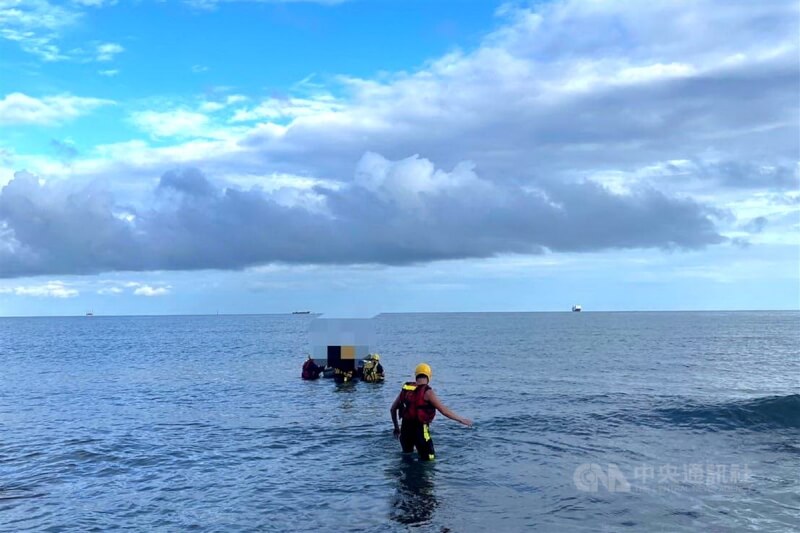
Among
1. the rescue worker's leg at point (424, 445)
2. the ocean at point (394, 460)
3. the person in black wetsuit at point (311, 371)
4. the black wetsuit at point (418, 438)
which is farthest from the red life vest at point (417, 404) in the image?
the person in black wetsuit at point (311, 371)

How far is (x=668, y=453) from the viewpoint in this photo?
19.8 meters

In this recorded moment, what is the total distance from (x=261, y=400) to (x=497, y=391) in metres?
13.1

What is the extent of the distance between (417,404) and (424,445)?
162 centimetres

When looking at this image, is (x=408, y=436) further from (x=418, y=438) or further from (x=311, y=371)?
(x=311, y=371)

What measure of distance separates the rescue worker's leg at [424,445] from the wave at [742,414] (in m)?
12.0

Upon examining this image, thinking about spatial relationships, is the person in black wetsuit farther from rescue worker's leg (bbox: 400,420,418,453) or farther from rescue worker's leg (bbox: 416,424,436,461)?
rescue worker's leg (bbox: 416,424,436,461)

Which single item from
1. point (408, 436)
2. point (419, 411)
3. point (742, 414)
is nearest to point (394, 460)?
point (408, 436)

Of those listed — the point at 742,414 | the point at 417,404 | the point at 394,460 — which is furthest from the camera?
the point at 742,414

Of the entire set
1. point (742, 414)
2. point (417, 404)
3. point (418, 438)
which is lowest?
point (742, 414)

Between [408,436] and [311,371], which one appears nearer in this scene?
[408,436]

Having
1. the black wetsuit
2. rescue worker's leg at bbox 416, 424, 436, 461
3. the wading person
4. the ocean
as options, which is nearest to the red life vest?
the wading person

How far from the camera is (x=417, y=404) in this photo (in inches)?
692

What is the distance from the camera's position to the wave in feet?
80.9

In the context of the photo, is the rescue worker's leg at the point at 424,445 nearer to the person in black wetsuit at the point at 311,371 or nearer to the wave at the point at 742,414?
the wave at the point at 742,414
